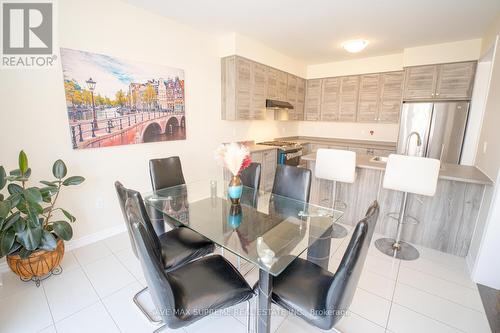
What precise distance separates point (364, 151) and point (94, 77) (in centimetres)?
453

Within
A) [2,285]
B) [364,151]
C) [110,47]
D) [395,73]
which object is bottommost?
[2,285]

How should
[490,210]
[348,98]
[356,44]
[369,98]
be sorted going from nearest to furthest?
[490,210] < [356,44] < [369,98] < [348,98]

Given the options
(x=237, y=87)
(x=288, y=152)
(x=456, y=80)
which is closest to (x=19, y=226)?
(x=237, y=87)

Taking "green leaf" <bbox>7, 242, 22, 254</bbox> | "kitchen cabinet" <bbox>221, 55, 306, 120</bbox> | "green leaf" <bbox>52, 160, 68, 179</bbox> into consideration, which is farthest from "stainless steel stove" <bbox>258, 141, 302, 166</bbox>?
"green leaf" <bbox>7, 242, 22, 254</bbox>

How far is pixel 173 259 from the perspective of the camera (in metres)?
1.69

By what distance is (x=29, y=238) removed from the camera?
1748 mm

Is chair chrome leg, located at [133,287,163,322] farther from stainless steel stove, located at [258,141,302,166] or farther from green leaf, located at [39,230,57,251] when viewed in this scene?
stainless steel stove, located at [258,141,302,166]

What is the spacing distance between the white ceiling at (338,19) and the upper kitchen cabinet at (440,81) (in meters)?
0.41

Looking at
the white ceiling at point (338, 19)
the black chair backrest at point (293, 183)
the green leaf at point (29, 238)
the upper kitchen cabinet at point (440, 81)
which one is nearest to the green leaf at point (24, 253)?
the green leaf at point (29, 238)

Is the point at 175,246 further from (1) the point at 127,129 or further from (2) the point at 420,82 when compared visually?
(2) the point at 420,82

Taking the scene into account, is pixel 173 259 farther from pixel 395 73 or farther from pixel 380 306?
pixel 395 73

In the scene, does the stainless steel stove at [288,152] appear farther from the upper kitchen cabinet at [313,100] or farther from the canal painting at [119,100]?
the canal painting at [119,100]

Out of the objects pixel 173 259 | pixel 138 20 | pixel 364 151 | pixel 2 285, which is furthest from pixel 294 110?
pixel 2 285

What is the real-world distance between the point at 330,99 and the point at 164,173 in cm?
415
